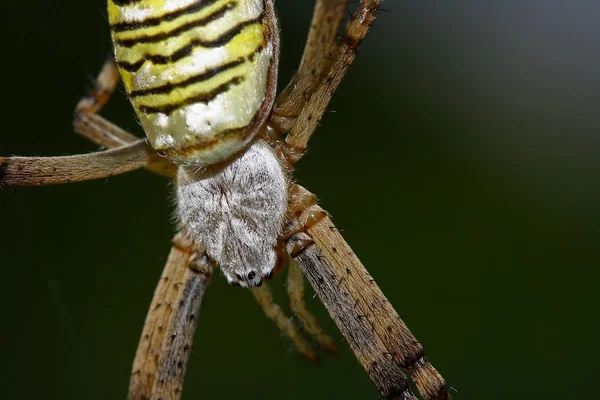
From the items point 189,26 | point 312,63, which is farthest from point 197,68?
point 312,63

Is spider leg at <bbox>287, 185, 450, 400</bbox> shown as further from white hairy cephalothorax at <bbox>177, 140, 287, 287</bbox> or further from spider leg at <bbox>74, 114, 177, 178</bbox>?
spider leg at <bbox>74, 114, 177, 178</bbox>

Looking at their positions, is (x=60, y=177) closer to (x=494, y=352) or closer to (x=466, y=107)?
(x=494, y=352)

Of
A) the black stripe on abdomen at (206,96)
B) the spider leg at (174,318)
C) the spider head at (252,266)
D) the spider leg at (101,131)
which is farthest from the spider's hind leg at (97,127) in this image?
the black stripe on abdomen at (206,96)

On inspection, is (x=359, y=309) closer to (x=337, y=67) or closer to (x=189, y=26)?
(x=337, y=67)

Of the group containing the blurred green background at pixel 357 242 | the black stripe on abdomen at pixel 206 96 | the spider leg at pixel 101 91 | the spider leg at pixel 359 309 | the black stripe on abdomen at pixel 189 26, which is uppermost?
the black stripe on abdomen at pixel 189 26

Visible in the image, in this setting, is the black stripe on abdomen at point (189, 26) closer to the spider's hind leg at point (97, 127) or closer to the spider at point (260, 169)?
the spider at point (260, 169)

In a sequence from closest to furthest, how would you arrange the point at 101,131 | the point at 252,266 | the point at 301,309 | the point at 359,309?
1. the point at 359,309
2. the point at 252,266
3. the point at 301,309
4. the point at 101,131
